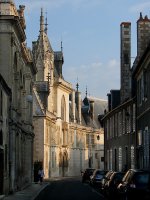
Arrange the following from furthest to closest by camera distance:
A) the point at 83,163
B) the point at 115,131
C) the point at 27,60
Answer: the point at 83,163 → the point at 115,131 → the point at 27,60

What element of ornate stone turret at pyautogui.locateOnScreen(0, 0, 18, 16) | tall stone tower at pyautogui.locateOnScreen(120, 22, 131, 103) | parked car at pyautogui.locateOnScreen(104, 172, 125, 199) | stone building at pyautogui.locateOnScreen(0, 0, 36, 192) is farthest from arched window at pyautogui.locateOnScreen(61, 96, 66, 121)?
parked car at pyautogui.locateOnScreen(104, 172, 125, 199)

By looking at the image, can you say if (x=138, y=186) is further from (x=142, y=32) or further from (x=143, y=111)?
(x=142, y=32)

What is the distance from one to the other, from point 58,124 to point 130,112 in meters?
45.0

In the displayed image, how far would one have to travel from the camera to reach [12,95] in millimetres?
39219

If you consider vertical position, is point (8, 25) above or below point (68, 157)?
above

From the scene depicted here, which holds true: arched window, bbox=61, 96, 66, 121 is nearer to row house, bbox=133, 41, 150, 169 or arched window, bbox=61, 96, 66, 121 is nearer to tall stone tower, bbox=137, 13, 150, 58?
tall stone tower, bbox=137, 13, 150, 58

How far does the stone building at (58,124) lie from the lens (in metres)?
79.6

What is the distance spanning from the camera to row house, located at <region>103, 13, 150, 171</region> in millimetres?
39906

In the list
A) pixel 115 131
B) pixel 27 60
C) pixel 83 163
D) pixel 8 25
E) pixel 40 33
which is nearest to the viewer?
pixel 8 25

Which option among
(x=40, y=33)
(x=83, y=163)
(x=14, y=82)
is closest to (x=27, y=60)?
(x=14, y=82)

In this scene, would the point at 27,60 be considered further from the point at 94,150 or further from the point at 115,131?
the point at 94,150

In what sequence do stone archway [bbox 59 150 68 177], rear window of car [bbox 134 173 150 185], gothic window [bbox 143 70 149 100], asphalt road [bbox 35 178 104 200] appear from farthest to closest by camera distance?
stone archway [bbox 59 150 68 177] → gothic window [bbox 143 70 149 100] → asphalt road [bbox 35 178 104 200] → rear window of car [bbox 134 173 150 185]

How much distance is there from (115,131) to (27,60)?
11226 mm

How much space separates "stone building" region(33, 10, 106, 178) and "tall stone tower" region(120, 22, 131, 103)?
19448mm
